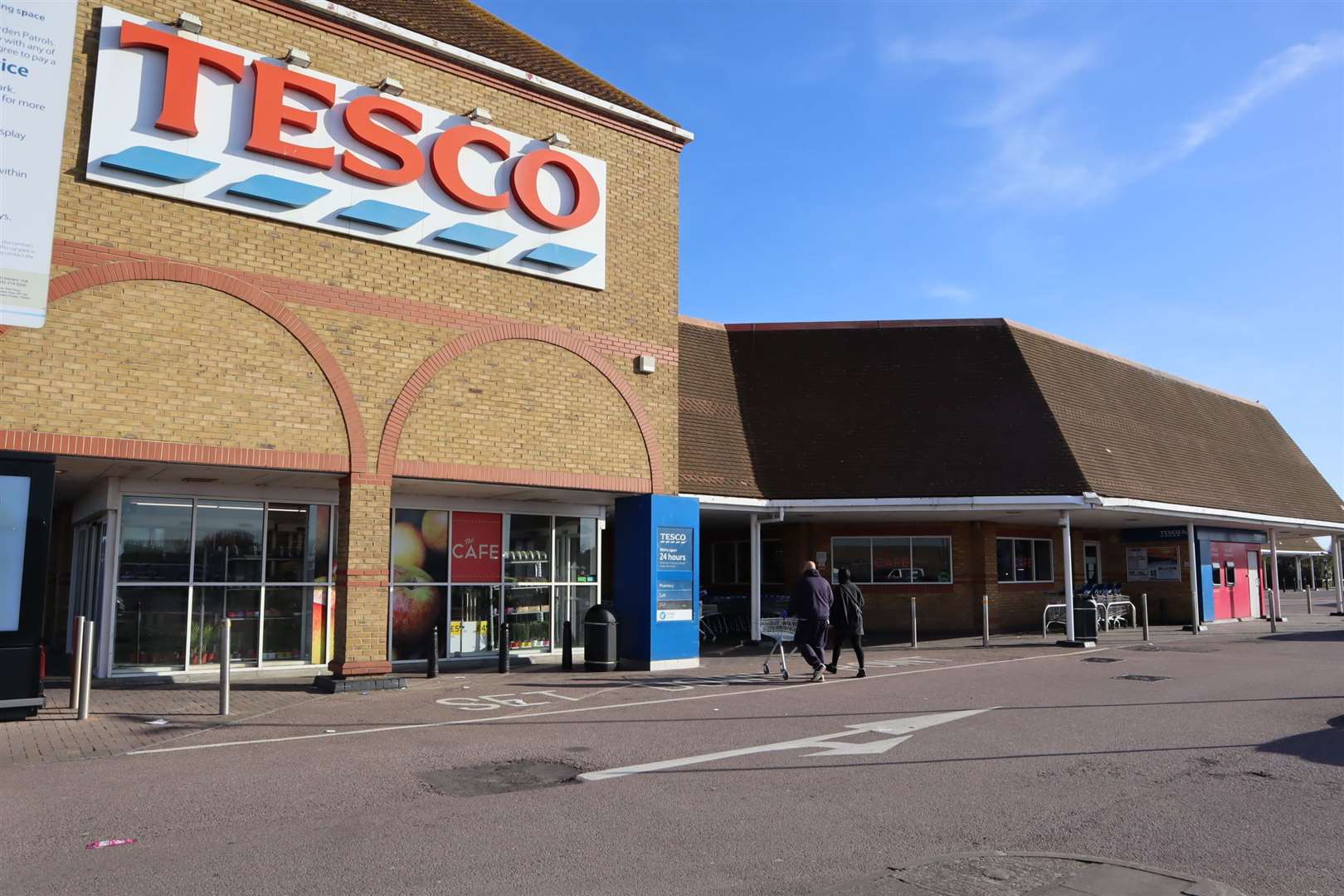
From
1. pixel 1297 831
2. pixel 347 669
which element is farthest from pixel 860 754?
pixel 347 669

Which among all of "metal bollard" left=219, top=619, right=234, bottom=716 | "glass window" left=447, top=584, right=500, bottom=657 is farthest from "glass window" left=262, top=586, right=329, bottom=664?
"metal bollard" left=219, top=619, right=234, bottom=716

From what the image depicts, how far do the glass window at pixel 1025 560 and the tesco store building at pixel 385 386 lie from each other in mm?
3384

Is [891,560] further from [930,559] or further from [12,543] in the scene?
[12,543]

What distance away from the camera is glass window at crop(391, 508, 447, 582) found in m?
17.9

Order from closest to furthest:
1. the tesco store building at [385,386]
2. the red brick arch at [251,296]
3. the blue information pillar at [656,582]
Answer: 1. the red brick arch at [251,296]
2. the tesco store building at [385,386]
3. the blue information pillar at [656,582]

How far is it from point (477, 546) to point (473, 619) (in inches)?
54.1

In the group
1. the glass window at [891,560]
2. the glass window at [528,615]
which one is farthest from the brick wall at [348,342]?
the glass window at [891,560]

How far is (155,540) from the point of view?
15.8 meters

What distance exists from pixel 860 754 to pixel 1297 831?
3660mm

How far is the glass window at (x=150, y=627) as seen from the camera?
1555cm

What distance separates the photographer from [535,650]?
64.0ft

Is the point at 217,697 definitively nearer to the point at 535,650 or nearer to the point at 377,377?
the point at 377,377

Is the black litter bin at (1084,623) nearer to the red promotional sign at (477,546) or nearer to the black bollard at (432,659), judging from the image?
the red promotional sign at (477,546)

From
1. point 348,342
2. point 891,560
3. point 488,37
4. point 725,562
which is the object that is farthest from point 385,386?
point 891,560
